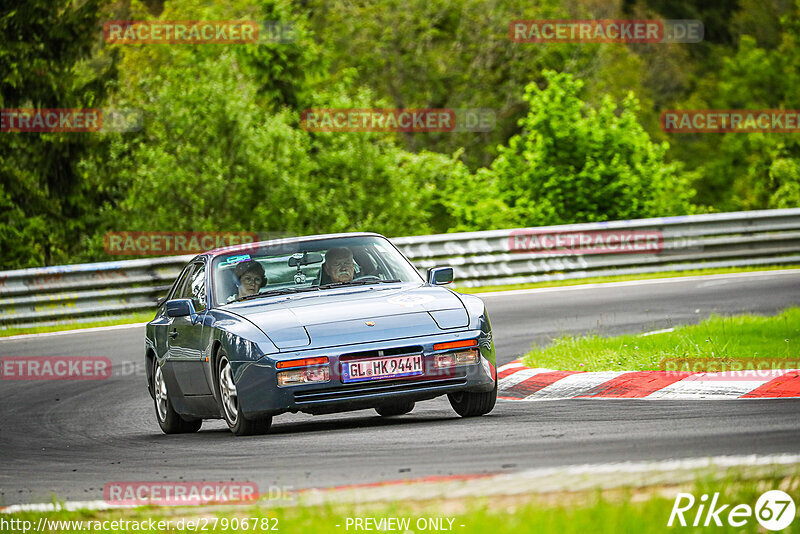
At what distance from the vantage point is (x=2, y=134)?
32.8 m

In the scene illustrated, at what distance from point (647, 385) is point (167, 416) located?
11.8ft

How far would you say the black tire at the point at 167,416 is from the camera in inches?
395

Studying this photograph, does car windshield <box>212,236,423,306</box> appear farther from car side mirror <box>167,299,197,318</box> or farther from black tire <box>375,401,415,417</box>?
black tire <box>375,401,415,417</box>

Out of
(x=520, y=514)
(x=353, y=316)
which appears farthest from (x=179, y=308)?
(x=520, y=514)

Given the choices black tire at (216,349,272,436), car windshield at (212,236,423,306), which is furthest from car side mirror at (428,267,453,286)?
black tire at (216,349,272,436)

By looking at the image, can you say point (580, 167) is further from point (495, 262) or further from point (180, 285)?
point (180, 285)

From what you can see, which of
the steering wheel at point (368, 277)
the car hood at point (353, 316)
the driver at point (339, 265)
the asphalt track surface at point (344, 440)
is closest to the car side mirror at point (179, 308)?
the car hood at point (353, 316)

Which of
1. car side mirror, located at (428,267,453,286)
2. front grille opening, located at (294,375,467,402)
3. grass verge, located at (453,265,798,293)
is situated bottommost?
grass verge, located at (453,265,798,293)

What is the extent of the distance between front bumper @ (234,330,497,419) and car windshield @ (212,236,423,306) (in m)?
1.23

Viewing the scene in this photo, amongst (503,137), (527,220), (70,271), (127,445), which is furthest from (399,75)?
(127,445)

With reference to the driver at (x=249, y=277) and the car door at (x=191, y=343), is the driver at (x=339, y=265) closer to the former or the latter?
the driver at (x=249, y=277)

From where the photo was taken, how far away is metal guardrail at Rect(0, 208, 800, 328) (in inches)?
747

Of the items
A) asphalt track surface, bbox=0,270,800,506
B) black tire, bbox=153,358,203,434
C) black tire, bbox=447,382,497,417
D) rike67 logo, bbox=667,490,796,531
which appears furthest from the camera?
black tire, bbox=153,358,203,434

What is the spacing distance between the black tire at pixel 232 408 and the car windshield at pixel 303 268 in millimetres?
773
